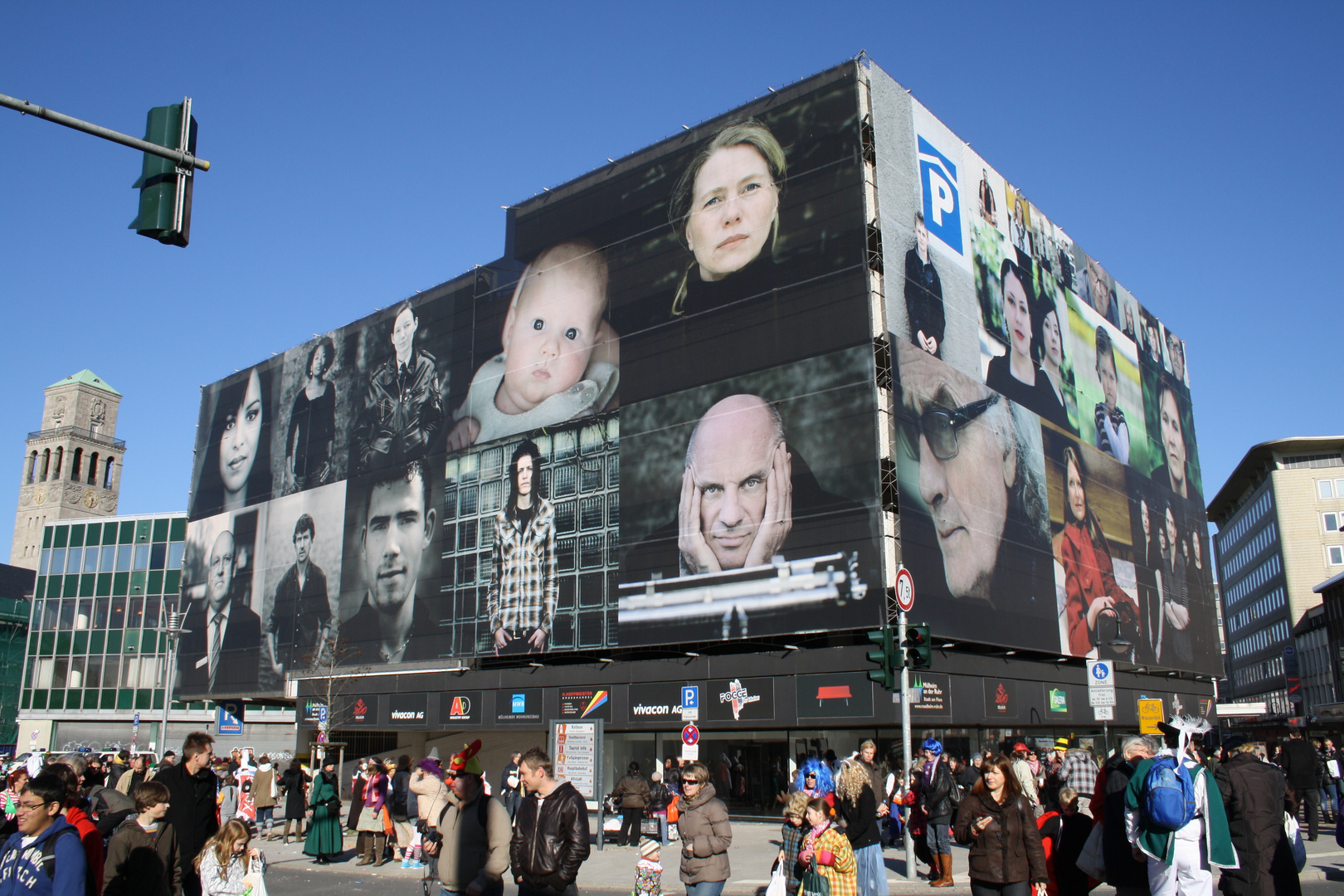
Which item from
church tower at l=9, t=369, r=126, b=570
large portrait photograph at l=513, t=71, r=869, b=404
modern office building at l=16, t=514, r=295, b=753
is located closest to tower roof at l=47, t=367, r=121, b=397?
church tower at l=9, t=369, r=126, b=570

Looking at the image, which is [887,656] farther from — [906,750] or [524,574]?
[524,574]

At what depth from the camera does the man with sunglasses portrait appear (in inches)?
1286

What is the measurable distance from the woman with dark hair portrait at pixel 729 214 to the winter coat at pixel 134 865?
92.6ft

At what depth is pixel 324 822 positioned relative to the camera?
20.9 m

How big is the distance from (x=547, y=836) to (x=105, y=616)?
2589 inches

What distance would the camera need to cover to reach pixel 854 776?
1190 centimetres

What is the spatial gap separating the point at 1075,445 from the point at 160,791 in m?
40.8

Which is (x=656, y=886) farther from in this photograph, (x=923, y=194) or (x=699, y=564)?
(x=923, y=194)

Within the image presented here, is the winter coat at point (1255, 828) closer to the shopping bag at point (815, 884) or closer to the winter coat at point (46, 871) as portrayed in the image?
the shopping bag at point (815, 884)

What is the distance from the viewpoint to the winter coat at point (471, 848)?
27.9 feet

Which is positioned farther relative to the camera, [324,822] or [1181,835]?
[324,822]

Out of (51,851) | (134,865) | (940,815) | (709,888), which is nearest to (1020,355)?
(940,815)

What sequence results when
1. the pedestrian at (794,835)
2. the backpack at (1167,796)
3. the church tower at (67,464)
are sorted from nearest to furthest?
the backpack at (1167,796), the pedestrian at (794,835), the church tower at (67,464)

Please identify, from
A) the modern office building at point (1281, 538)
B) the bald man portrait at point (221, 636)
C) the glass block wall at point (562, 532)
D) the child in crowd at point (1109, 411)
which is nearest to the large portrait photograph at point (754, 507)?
the glass block wall at point (562, 532)
